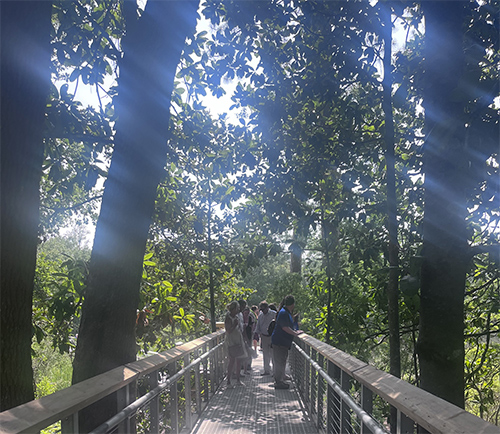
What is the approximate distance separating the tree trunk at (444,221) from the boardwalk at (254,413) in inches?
90.7

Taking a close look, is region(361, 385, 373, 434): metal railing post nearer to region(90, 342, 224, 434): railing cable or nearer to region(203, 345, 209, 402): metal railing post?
region(90, 342, 224, 434): railing cable

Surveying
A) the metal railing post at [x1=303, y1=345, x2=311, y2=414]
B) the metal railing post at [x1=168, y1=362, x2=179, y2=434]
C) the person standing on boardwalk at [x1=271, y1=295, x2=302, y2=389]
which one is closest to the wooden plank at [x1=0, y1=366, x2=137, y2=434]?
the metal railing post at [x1=168, y1=362, x2=179, y2=434]

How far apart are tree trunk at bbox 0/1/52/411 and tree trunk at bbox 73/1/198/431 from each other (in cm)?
62

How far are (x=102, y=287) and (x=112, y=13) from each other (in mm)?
4111

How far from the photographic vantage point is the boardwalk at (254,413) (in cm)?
594

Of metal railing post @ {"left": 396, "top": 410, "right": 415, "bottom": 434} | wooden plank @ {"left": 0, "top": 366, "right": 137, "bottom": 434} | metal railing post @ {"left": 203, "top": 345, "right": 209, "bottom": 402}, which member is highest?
wooden plank @ {"left": 0, "top": 366, "right": 137, "bottom": 434}

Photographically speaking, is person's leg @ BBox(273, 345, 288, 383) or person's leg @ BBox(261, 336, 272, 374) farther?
person's leg @ BBox(261, 336, 272, 374)

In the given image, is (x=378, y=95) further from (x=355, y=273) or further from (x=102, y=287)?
(x=102, y=287)

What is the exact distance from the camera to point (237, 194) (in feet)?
26.6

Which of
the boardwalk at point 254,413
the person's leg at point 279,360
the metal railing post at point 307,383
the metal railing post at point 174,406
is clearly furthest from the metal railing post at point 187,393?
the person's leg at point 279,360

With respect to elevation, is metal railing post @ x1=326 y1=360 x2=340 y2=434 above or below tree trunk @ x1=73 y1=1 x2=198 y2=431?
below

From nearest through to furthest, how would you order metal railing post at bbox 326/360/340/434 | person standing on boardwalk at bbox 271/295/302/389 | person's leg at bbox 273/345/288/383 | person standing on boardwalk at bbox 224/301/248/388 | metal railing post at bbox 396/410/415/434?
1. metal railing post at bbox 396/410/415/434
2. metal railing post at bbox 326/360/340/434
3. person standing on boardwalk at bbox 271/295/302/389
4. person's leg at bbox 273/345/288/383
5. person standing on boardwalk at bbox 224/301/248/388

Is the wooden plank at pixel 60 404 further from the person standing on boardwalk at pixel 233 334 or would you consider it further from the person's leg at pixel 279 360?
the person standing on boardwalk at pixel 233 334

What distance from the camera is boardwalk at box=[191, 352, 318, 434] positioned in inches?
234
